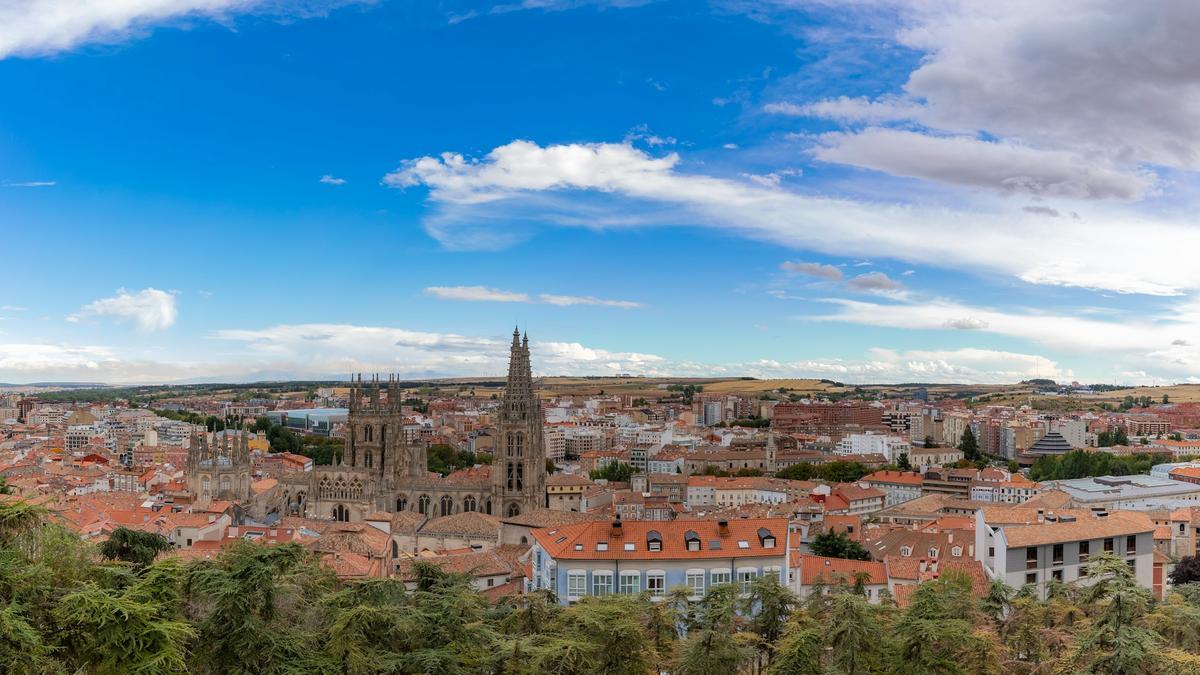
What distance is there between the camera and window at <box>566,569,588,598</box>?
3681 centimetres

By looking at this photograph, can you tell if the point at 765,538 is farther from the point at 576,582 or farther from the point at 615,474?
the point at 615,474

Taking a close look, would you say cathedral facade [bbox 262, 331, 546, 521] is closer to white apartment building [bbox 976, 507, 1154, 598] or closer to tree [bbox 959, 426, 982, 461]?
white apartment building [bbox 976, 507, 1154, 598]

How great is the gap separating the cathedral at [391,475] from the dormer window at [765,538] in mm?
33624

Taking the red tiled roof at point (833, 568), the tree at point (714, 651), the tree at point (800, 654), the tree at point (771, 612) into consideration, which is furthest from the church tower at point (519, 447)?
the tree at point (800, 654)

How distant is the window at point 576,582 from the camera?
36.8 metres

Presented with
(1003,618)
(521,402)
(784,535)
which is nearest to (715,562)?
(784,535)

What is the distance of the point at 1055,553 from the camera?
3853 centimetres

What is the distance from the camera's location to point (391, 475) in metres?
71.7

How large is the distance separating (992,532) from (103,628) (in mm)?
Answer: 34531

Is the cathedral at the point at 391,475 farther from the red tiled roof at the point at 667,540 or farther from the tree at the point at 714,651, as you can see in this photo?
the tree at the point at 714,651

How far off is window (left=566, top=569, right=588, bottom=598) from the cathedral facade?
1284 inches

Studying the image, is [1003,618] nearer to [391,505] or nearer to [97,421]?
[391,505]

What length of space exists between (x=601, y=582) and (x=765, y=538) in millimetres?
6789

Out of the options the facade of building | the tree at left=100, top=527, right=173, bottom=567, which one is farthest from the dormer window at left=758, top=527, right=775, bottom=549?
the tree at left=100, top=527, right=173, bottom=567
